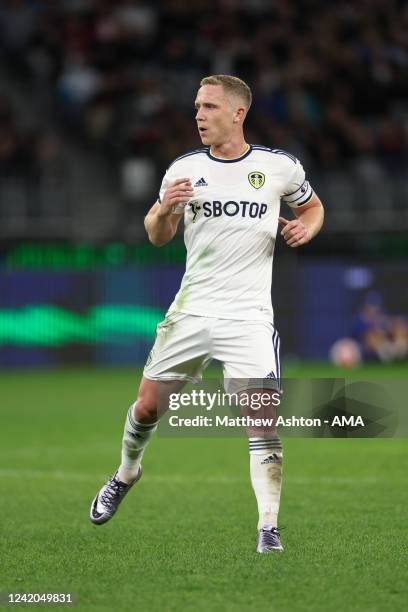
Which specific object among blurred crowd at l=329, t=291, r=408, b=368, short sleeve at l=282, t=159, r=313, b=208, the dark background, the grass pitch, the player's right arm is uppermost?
the dark background

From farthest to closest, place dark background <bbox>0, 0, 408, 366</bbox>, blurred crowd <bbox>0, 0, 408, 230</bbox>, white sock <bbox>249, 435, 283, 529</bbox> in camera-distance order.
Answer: blurred crowd <bbox>0, 0, 408, 230</bbox> < dark background <bbox>0, 0, 408, 366</bbox> < white sock <bbox>249, 435, 283, 529</bbox>

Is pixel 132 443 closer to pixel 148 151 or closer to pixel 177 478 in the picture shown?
pixel 177 478

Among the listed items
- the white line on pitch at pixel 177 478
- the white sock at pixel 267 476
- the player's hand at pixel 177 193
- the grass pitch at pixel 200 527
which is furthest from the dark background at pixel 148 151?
the white sock at pixel 267 476

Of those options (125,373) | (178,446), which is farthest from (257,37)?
(178,446)

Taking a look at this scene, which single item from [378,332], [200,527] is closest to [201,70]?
[378,332]

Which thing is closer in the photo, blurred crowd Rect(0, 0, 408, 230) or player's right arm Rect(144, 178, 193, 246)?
player's right arm Rect(144, 178, 193, 246)

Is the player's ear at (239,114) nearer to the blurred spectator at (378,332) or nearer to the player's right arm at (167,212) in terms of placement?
the player's right arm at (167,212)

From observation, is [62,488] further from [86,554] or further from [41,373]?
[41,373]

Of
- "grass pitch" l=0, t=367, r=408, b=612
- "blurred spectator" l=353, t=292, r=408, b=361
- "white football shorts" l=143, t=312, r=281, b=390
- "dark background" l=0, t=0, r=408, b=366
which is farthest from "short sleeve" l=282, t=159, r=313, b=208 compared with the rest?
"blurred spectator" l=353, t=292, r=408, b=361

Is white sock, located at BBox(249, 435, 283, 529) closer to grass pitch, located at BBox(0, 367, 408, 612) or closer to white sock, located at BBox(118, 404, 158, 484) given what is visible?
grass pitch, located at BBox(0, 367, 408, 612)

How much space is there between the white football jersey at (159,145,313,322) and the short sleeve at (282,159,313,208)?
54 mm

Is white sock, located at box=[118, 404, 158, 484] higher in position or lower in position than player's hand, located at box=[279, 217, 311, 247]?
lower

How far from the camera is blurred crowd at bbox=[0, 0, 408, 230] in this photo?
24266mm

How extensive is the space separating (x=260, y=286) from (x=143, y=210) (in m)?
16.3
